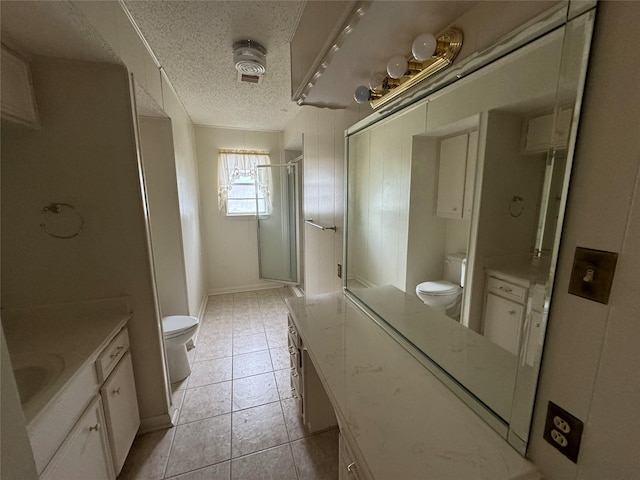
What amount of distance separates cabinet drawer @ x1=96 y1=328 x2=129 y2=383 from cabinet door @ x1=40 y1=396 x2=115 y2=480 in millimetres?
117

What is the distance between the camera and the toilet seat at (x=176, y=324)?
2.10 metres

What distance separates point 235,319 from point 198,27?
2.87m

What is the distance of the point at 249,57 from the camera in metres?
1.72

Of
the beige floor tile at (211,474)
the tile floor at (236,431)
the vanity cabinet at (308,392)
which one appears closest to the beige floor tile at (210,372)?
the tile floor at (236,431)

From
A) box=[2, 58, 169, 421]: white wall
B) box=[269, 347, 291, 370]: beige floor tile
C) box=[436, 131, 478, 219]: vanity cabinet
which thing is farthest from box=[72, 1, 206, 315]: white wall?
box=[436, 131, 478, 219]: vanity cabinet

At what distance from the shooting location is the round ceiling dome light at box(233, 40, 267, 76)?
166cm

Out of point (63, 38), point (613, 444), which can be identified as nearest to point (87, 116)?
point (63, 38)

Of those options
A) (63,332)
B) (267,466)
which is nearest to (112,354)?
(63,332)

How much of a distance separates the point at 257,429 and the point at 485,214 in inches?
72.7

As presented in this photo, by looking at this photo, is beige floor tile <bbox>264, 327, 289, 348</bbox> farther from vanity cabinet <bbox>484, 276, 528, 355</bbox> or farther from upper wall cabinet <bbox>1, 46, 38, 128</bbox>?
upper wall cabinet <bbox>1, 46, 38, 128</bbox>

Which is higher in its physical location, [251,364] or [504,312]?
[504,312]

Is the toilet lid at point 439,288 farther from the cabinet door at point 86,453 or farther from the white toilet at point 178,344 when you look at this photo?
the white toilet at point 178,344

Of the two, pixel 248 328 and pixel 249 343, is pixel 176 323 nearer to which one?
pixel 249 343

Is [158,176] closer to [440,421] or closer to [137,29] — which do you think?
[137,29]
